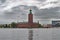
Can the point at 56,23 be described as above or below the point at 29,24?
below

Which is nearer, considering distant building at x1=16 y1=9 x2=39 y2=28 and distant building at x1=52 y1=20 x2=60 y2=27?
distant building at x1=16 y1=9 x2=39 y2=28

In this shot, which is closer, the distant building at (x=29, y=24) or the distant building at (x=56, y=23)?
the distant building at (x=29, y=24)

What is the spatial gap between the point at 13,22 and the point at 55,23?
86.5 ft

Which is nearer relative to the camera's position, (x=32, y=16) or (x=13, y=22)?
(x=32, y=16)

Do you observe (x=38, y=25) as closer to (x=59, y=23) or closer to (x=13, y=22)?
(x=13, y=22)

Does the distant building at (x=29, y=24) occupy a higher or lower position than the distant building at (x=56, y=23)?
higher

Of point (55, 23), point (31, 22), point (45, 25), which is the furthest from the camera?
point (55, 23)

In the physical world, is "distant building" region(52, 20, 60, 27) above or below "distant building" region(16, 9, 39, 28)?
below

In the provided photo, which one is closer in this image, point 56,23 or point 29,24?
point 29,24

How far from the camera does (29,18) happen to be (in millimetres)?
133125

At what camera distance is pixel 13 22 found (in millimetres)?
145000

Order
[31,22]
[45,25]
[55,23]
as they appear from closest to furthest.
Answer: [31,22] → [45,25] → [55,23]

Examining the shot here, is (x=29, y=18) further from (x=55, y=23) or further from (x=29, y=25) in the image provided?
(x=55, y=23)

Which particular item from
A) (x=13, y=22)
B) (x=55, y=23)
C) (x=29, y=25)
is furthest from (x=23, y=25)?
(x=55, y=23)
